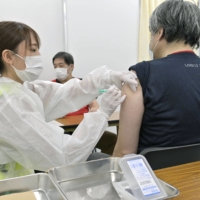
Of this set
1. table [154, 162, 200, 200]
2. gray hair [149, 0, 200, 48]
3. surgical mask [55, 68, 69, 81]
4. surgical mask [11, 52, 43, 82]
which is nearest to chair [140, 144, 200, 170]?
table [154, 162, 200, 200]

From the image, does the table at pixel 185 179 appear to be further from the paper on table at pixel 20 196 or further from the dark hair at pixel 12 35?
the dark hair at pixel 12 35

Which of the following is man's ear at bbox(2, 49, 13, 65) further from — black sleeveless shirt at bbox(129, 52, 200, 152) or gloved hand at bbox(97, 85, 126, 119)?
black sleeveless shirt at bbox(129, 52, 200, 152)

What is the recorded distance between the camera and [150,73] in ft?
3.60

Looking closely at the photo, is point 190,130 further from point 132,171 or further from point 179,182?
point 132,171

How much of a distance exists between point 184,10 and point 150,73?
14.2 inches

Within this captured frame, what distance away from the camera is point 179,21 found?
116 cm

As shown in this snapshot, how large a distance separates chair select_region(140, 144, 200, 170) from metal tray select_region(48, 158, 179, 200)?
154 millimetres

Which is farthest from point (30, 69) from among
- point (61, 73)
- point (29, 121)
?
point (61, 73)

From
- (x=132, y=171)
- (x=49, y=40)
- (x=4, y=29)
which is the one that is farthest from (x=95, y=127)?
(x=49, y=40)

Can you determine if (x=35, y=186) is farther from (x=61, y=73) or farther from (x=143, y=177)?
(x=61, y=73)

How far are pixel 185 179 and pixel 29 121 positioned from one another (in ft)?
2.28

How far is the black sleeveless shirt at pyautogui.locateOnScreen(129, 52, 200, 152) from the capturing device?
3.53 feet

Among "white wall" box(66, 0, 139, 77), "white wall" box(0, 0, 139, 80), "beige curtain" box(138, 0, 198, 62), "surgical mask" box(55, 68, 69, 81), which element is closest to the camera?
"surgical mask" box(55, 68, 69, 81)

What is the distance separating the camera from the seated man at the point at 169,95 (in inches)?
42.5
